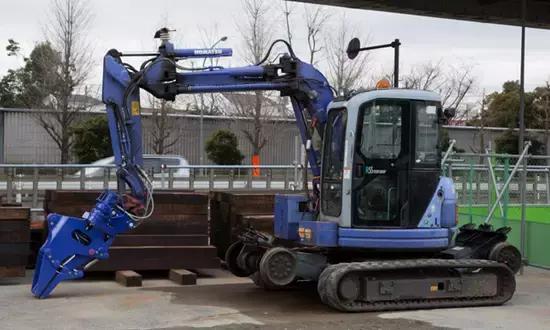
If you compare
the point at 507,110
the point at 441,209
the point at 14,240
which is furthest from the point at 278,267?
the point at 507,110

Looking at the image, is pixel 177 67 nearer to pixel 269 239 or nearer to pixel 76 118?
pixel 269 239

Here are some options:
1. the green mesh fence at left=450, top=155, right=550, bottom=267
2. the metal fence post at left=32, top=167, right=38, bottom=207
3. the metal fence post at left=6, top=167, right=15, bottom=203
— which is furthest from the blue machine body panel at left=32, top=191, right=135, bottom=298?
the green mesh fence at left=450, top=155, right=550, bottom=267

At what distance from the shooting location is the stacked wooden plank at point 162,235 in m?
11.5

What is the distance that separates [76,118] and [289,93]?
2866 centimetres

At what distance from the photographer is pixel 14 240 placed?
1082 centimetres

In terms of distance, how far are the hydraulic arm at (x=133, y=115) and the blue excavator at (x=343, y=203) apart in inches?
0.6

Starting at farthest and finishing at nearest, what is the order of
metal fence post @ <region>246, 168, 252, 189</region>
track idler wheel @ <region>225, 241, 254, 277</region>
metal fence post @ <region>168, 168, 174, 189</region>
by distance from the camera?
metal fence post @ <region>246, 168, 252, 189</region> → metal fence post @ <region>168, 168, 174, 189</region> → track idler wheel @ <region>225, 241, 254, 277</region>

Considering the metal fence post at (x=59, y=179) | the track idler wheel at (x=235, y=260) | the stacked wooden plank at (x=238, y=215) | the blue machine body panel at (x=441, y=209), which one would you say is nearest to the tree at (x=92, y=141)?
the metal fence post at (x=59, y=179)

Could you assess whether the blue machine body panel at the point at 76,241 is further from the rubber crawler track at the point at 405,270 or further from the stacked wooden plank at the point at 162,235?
the rubber crawler track at the point at 405,270

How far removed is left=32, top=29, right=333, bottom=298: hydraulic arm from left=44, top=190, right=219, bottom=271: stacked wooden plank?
5.62 ft

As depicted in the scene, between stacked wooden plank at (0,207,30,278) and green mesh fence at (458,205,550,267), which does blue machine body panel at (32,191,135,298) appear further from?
green mesh fence at (458,205,550,267)

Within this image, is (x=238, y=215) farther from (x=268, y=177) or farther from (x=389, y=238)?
(x=268, y=177)

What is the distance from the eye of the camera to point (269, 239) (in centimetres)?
1020

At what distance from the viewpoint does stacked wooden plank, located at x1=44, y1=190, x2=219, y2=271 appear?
1150 cm
